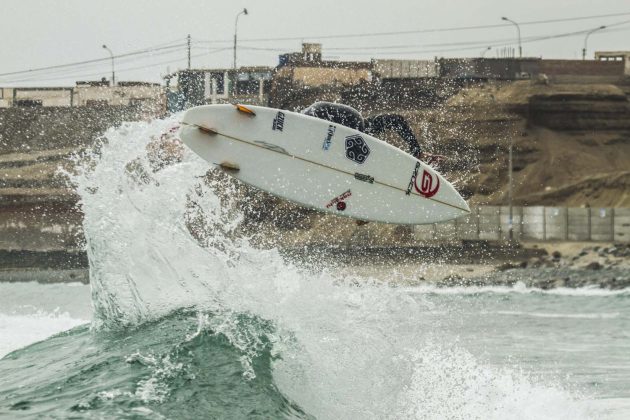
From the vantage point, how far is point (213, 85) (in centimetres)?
6919

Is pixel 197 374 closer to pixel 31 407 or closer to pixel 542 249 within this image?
pixel 31 407

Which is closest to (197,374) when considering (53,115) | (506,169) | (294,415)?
(294,415)

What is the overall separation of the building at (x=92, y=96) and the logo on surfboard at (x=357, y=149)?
52.6 m

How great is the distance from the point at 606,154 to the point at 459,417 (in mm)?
53577

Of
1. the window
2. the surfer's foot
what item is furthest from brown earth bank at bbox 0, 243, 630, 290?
the surfer's foot

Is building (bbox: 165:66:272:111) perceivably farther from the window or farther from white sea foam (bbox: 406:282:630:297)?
white sea foam (bbox: 406:282:630:297)

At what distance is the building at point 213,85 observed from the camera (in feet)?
227

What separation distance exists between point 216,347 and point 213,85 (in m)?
57.2

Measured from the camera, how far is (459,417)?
43.6 feet

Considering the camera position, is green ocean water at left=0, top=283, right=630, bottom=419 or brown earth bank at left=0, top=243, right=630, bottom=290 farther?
brown earth bank at left=0, top=243, right=630, bottom=290

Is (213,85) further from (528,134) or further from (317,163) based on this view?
(317,163)

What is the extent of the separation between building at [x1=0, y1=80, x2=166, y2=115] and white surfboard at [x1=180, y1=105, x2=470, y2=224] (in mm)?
→ 52296

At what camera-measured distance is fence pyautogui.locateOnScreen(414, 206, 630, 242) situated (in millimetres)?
51656

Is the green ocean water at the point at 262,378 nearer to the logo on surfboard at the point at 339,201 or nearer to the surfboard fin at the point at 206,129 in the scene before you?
the logo on surfboard at the point at 339,201
